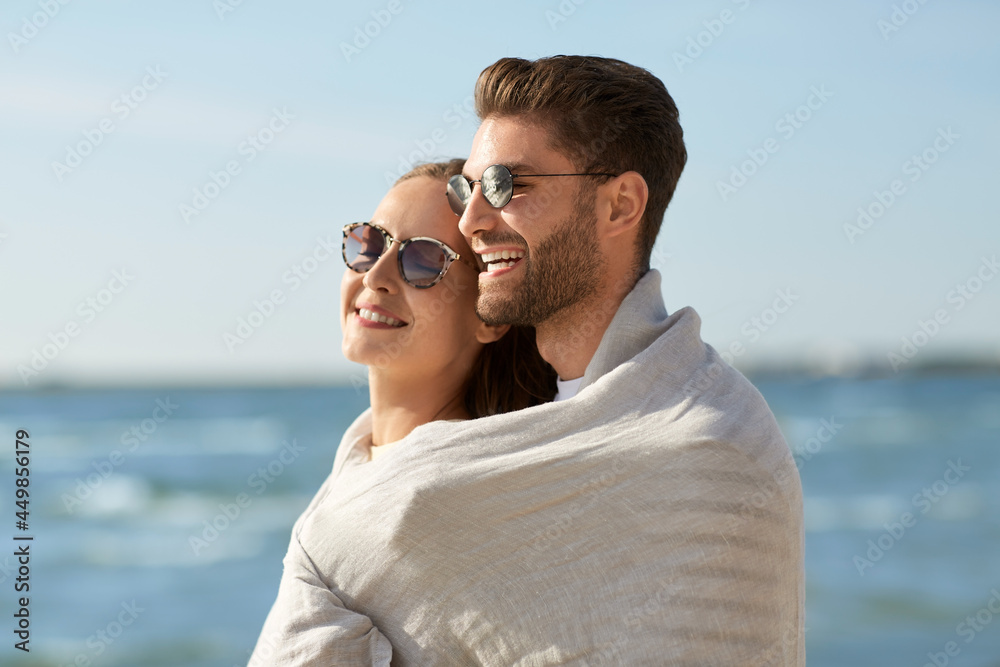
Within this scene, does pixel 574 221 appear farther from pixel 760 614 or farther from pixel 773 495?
pixel 760 614

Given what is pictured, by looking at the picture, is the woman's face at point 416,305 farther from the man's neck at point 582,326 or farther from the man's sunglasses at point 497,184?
the man's neck at point 582,326

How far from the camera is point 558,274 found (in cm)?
309

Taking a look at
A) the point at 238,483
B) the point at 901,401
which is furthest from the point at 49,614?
the point at 901,401

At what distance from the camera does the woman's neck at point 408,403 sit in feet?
11.8

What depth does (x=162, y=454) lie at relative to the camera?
26000 mm

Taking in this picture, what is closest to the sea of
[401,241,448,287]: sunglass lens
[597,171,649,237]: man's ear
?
[401,241,448,287]: sunglass lens

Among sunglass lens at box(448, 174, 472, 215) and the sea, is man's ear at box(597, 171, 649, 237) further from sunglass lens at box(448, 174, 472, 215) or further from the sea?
the sea

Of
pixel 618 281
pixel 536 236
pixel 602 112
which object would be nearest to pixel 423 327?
pixel 536 236

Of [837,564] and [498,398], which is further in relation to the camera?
[837,564]

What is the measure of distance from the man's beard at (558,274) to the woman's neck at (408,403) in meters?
0.57

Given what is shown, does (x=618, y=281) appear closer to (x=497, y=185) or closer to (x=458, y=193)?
(x=497, y=185)

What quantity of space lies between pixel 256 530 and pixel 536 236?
50.4 feet

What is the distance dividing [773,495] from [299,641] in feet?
4.64

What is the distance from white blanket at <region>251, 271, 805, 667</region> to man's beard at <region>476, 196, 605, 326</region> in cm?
32
